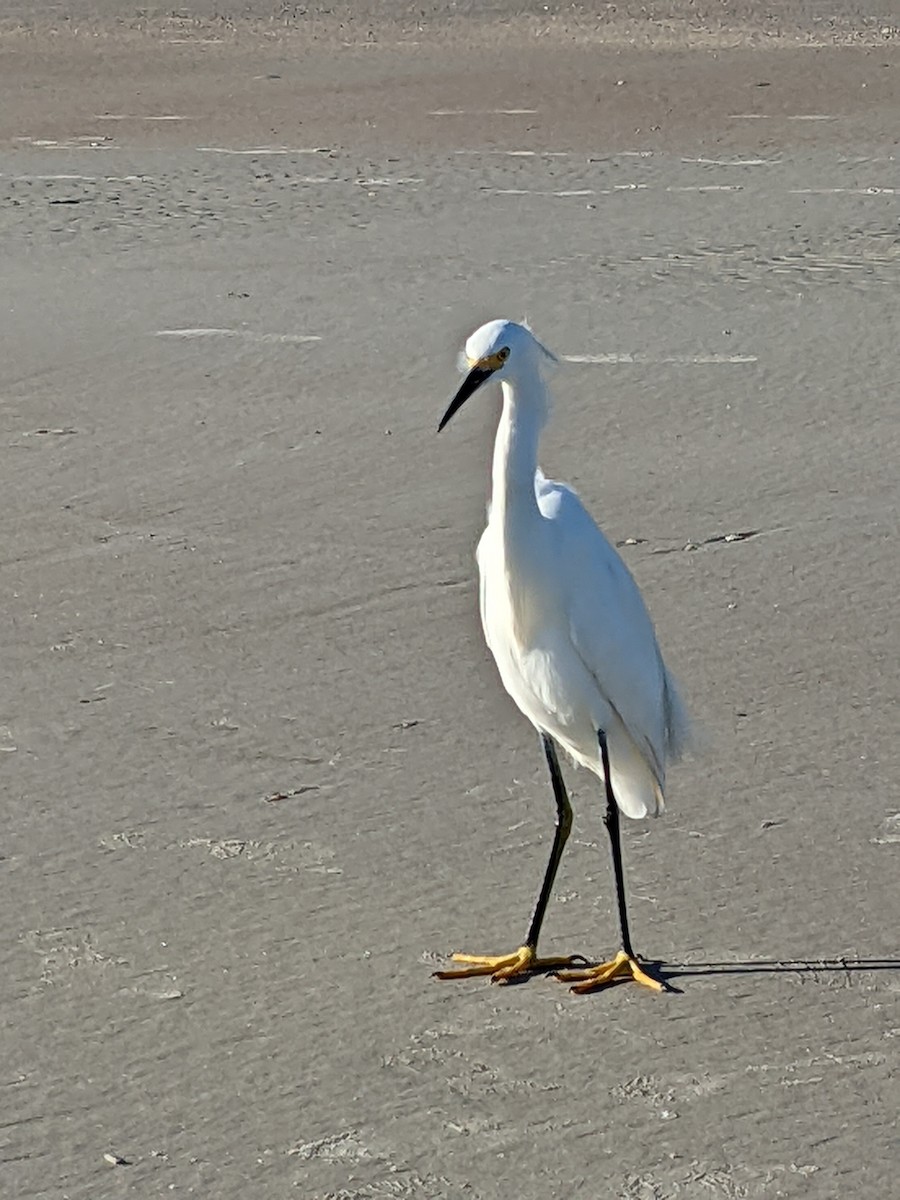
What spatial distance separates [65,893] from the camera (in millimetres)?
4844

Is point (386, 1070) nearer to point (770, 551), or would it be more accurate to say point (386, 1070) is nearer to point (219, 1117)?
point (219, 1117)

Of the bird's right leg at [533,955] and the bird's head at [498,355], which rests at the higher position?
the bird's head at [498,355]

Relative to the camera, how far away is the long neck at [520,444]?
4477 mm

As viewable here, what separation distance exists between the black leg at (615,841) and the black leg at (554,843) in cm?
12

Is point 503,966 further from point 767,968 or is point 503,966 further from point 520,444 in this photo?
point 520,444

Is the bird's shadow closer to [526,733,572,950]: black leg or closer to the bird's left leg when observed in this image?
the bird's left leg

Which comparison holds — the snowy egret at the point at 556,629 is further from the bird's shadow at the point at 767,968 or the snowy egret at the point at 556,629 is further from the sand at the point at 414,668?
the sand at the point at 414,668

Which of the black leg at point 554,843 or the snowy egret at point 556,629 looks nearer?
the snowy egret at point 556,629

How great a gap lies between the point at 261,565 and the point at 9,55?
1136 cm

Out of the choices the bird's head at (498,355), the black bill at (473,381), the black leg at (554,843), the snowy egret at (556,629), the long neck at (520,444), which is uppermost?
the bird's head at (498,355)

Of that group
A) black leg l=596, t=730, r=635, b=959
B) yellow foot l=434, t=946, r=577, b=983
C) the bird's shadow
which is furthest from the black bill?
the bird's shadow

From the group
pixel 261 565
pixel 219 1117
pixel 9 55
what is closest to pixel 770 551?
pixel 261 565

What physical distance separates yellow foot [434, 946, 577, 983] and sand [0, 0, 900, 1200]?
0.04 metres

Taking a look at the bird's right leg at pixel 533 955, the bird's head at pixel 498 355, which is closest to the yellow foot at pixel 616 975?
the bird's right leg at pixel 533 955
